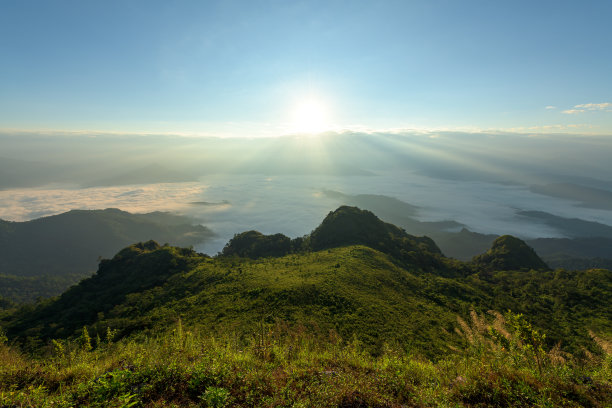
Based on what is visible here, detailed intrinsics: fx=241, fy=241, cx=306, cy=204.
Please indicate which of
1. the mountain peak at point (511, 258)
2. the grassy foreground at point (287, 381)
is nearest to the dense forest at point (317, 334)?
the grassy foreground at point (287, 381)

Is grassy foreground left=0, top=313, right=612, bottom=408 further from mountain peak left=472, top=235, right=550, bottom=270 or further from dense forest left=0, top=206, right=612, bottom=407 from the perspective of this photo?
mountain peak left=472, top=235, right=550, bottom=270

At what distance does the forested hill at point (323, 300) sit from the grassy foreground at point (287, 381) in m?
7.56

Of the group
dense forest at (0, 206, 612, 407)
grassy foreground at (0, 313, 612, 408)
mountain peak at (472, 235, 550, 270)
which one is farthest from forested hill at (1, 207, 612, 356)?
mountain peak at (472, 235, 550, 270)

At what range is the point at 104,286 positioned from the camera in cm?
4128

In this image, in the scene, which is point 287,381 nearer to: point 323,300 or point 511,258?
point 323,300

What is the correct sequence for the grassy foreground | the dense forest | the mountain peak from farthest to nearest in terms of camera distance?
the mountain peak → the dense forest → the grassy foreground

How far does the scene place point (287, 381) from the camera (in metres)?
6.45

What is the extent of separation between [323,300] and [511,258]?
63.9 meters

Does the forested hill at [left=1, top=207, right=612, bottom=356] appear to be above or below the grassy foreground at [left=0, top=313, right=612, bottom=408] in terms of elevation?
below

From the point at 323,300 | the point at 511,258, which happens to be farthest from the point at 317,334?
the point at 511,258

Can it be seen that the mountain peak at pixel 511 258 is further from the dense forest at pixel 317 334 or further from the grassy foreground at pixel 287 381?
the grassy foreground at pixel 287 381

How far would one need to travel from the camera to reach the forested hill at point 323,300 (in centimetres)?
1842

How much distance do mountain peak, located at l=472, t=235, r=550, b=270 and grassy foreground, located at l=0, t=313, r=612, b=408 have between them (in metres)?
67.2

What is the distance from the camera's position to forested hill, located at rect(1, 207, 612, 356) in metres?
18.4
